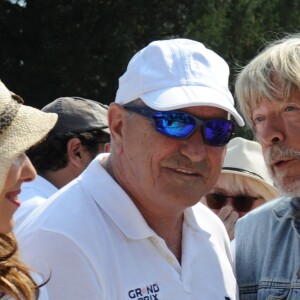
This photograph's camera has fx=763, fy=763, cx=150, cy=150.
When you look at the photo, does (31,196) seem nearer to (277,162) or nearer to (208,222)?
(208,222)

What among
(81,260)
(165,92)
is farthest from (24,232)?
(165,92)

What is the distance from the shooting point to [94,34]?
13773mm

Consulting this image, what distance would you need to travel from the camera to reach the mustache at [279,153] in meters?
2.92

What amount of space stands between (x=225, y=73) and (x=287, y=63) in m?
0.36

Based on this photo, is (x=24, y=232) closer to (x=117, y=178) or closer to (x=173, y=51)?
(x=117, y=178)

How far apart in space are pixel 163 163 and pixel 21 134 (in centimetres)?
62

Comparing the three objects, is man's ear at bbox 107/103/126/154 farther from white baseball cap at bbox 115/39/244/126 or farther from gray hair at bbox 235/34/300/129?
gray hair at bbox 235/34/300/129

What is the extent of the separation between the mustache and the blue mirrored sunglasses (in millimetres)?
407

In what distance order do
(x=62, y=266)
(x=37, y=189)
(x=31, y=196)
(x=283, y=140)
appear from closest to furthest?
(x=62, y=266), (x=283, y=140), (x=31, y=196), (x=37, y=189)

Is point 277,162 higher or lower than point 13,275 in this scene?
lower

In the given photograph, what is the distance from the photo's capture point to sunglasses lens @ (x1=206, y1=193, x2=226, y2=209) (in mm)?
4598

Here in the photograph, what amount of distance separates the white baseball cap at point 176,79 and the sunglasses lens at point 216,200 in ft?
6.45

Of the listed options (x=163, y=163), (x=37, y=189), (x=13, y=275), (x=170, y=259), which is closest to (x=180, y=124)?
(x=163, y=163)

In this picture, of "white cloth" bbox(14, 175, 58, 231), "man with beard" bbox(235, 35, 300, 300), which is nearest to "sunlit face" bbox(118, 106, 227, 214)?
"man with beard" bbox(235, 35, 300, 300)
